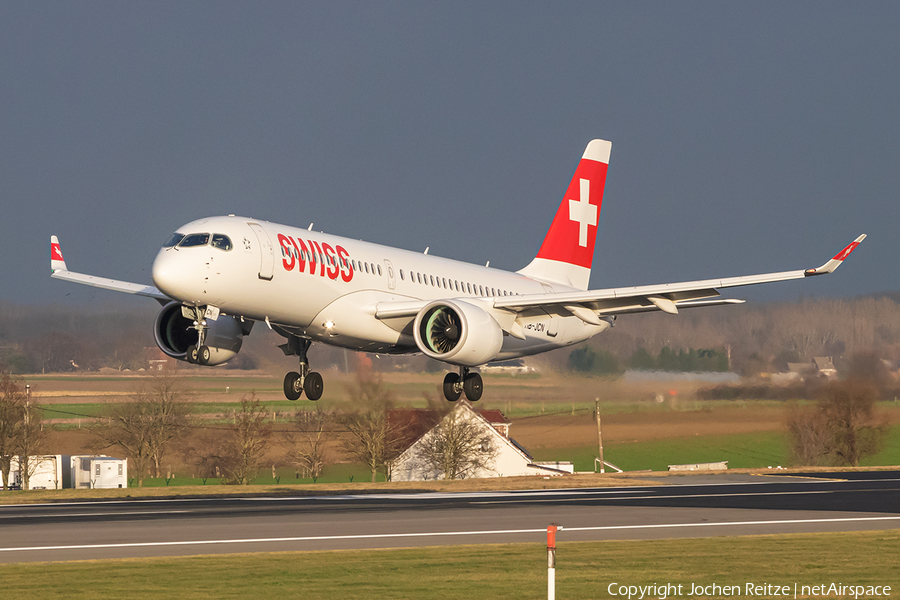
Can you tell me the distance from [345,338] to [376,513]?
7.81 m

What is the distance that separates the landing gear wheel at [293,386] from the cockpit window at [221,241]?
9.53 meters

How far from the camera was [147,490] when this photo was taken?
2372 inches

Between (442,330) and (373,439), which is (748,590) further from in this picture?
(373,439)

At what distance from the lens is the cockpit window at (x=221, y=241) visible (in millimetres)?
31531

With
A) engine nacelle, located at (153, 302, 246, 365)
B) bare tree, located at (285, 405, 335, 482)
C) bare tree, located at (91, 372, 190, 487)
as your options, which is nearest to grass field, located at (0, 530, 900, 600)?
engine nacelle, located at (153, 302, 246, 365)

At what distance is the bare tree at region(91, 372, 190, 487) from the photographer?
9519cm

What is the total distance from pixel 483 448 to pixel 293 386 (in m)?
54.0

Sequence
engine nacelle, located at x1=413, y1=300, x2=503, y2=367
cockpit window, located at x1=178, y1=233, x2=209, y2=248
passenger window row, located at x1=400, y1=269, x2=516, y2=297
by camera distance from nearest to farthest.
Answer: cockpit window, located at x1=178, y1=233, x2=209, y2=248 → engine nacelle, located at x1=413, y1=300, x2=503, y2=367 → passenger window row, located at x1=400, y1=269, x2=516, y2=297

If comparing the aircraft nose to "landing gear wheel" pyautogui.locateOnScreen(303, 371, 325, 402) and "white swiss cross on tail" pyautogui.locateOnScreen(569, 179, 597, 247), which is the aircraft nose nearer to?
"landing gear wheel" pyautogui.locateOnScreen(303, 371, 325, 402)

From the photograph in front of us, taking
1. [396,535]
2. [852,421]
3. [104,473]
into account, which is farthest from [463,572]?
[104,473]

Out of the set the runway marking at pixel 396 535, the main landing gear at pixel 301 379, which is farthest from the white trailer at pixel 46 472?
the runway marking at pixel 396 535

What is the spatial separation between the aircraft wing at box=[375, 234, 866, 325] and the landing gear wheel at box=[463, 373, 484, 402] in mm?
3582

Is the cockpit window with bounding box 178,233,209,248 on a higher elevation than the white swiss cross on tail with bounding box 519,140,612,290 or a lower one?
lower

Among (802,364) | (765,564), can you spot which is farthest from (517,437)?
(765,564)
